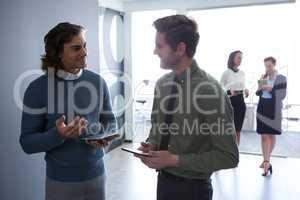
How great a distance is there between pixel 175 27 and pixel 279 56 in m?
5.01

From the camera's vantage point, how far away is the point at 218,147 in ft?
3.84

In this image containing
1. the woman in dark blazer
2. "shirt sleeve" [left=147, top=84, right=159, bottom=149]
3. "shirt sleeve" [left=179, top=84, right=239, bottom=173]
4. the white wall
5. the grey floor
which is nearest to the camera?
"shirt sleeve" [left=179, top=84, right=239, bottom=173]

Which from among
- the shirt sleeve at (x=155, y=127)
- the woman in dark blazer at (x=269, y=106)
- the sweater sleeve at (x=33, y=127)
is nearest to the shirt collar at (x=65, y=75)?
the sweater sleeve at (x=33, y=127)

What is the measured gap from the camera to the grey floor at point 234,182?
335 centimetres

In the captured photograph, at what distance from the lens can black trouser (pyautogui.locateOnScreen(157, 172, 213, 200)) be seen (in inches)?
50.9

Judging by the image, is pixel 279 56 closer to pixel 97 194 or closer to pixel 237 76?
pixel 237 76

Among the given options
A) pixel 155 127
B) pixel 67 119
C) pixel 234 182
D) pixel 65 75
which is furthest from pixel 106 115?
pixel 234 182

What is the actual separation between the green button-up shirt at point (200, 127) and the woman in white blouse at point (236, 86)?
10.1 feet

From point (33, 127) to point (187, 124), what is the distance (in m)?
0.80

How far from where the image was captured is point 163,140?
1343 mm

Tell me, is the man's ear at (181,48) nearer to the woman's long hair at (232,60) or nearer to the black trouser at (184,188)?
the black trouser at (184,188)

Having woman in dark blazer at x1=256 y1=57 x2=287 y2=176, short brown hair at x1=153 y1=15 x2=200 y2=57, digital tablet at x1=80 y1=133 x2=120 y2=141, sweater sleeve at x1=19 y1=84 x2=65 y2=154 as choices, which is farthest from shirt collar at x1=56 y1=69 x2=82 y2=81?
woman in dark blazer at x1=256 y1=57 x2=287 y2=176

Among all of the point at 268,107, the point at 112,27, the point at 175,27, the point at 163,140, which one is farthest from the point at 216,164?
the point at 112,27

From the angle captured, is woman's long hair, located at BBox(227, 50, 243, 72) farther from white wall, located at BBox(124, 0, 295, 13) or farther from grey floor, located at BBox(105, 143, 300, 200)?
grey floor, located at BBox(105, 143, 300, 200)
